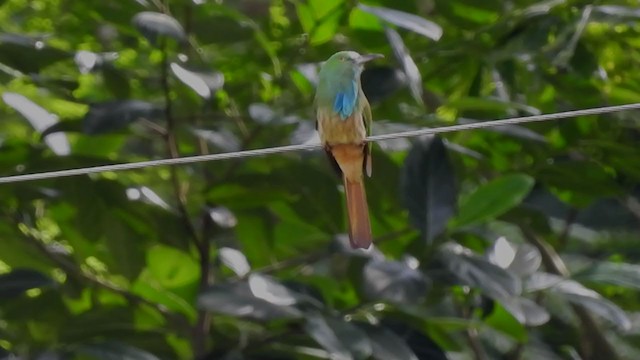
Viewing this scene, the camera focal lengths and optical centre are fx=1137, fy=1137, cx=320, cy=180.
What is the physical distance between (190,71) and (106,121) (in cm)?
15

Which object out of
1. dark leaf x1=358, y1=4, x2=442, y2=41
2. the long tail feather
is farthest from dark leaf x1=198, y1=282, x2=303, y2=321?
dark leaf x1=358, y1=4, x2=442, y2=41

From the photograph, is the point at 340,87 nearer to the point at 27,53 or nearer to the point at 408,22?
the point at 408,22

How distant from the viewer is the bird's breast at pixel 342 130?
149cm

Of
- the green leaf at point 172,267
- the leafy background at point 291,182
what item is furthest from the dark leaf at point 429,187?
the green leaf at point 172,267

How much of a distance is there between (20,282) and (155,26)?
1.58 ft

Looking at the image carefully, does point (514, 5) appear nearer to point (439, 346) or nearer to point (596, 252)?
point (439, 346)

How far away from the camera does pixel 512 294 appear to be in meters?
1.71

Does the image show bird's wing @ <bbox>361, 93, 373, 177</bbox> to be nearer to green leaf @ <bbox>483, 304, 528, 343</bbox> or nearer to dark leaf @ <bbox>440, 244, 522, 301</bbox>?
dark leaf @ <bbox>440, 244, 522, 301</bbox>

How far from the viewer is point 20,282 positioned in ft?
5.93

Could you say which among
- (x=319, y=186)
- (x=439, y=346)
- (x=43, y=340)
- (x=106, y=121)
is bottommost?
(x=43, y=340)

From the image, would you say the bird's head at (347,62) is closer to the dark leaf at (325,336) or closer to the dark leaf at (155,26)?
the dark leaf at (155,26)

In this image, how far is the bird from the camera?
149 cm

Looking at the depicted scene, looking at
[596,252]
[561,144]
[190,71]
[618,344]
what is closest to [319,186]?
[190,71]

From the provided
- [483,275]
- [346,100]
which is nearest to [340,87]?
[346,100]
